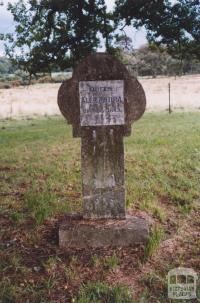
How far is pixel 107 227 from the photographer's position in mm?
5977

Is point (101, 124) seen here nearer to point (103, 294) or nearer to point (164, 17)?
point (103, 294)

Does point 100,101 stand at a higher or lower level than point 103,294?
higher

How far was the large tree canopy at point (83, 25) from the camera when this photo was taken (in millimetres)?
12664

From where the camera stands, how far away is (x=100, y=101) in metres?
5.93

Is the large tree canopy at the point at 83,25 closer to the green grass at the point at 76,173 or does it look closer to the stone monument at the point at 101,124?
the green grass at the point at 76,173

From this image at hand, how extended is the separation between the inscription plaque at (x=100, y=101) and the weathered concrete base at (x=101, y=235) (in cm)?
131

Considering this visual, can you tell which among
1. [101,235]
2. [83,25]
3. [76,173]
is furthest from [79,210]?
[83,25]

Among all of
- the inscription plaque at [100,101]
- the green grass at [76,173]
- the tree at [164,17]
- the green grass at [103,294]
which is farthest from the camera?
the tree at [164,17]

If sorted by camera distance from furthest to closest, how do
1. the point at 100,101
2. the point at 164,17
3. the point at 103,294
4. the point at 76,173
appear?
the point at 164,17 < the point at 76,173 < the point at 100,101 < the point at 103,294

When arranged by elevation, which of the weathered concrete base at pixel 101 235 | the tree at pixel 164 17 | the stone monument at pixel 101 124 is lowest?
the weathered concrete base at pixel 101 235

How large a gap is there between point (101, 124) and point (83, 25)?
7.83 metres

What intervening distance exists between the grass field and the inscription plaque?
1559 mm

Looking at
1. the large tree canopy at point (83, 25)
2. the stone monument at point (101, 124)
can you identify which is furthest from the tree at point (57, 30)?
the stone monument at point (101, 124)

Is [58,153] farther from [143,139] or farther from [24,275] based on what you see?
[24,275]
